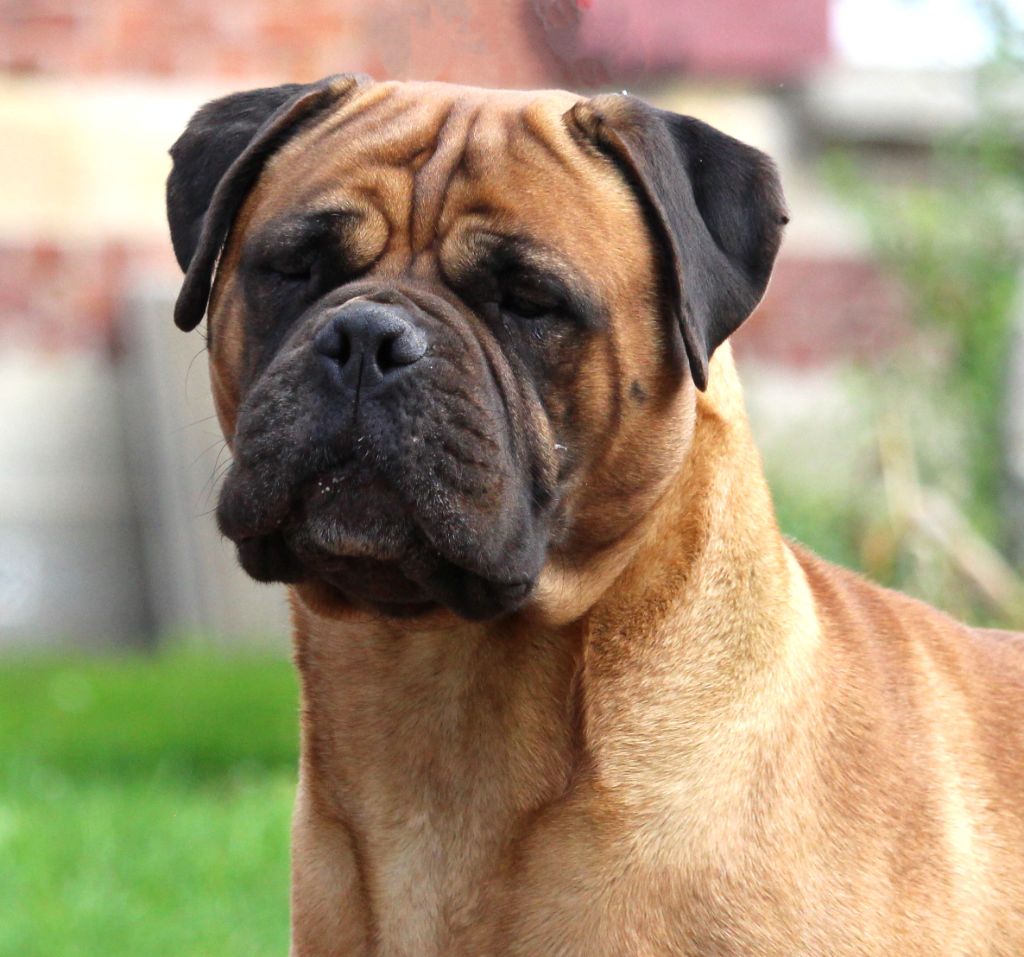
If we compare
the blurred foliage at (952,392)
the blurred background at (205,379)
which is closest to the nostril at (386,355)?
the blurred background at (205,379)

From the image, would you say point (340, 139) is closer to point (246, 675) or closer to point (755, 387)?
point (246, 675)

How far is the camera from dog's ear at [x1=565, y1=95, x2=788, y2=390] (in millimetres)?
3275

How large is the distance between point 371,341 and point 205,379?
266 inches

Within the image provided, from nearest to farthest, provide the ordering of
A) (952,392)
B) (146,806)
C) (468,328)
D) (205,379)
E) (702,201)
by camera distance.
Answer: (468,328), (702,201), (146,806), (952,392), (205,379)

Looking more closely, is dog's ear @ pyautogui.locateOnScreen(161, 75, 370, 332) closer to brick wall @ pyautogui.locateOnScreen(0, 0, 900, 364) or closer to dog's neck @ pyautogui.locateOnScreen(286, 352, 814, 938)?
dog's neck @ pyautogui.locateOnScreen(286, 352, 814, 938)

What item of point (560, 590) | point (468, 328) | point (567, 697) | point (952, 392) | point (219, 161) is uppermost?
point (219, 161)

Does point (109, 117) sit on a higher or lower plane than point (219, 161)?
lower

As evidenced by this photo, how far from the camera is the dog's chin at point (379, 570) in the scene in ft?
10.3

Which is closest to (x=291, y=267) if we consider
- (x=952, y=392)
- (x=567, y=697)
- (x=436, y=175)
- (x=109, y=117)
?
(x=436, y=175)

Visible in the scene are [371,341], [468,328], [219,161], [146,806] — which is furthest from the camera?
[146,806]

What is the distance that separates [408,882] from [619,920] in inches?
17.4

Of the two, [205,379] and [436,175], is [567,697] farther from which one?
[205,379]

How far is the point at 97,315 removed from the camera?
34.2ft

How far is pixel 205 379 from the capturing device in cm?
966
